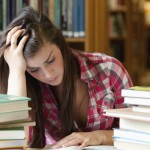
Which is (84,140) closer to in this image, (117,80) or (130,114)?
(130,114)

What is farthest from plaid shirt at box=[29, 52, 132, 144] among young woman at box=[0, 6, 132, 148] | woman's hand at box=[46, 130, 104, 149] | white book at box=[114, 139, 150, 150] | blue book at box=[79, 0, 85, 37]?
blue book at box=[79, 0, 85, 37]

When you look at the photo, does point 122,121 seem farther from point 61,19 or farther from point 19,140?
point 61,19

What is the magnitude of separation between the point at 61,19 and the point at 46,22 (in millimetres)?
976

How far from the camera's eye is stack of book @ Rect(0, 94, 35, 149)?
114 centimetres

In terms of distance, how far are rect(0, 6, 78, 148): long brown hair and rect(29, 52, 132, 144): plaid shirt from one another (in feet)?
0.13

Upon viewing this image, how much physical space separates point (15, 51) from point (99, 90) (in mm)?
376

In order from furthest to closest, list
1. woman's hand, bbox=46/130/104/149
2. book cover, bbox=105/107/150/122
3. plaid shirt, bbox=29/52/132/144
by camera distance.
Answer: plaid shirt, bbox=29/52/132/144 → woman's hand, bbox=46/130/104/149 → book cover, bbox=105/107/150/122

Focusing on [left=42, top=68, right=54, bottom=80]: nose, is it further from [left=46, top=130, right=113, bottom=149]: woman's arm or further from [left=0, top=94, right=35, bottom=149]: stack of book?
[left=0, top=94, right=35, bottom=149]: stack of book

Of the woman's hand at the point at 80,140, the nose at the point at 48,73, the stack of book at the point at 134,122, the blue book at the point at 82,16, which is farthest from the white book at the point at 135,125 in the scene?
the blue book at the point at 82,16

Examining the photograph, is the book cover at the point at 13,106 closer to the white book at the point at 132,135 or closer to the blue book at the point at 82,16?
the white book at the point at 132,135

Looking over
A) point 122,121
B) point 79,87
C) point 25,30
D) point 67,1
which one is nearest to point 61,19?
point 67,1

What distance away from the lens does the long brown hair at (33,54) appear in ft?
4.97

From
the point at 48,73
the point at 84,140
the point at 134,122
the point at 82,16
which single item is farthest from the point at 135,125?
the point at 82,16

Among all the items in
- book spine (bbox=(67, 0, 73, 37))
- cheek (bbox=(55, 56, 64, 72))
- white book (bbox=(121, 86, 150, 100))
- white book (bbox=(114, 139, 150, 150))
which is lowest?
white book (bbox=(114, 139, 150, 150))
